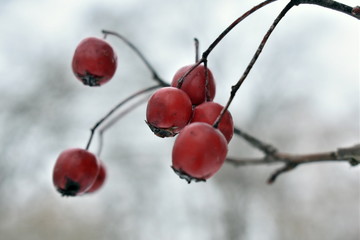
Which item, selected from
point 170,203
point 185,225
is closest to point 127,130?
point 170,203

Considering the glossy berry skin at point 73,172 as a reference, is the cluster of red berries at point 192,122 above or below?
above

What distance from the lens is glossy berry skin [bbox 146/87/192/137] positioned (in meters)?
0.85

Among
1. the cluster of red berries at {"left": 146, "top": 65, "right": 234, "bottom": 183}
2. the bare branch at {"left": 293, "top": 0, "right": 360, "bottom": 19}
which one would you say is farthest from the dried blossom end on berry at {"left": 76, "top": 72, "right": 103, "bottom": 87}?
the bare branch at {"left": 293, "top": 0, "right": 360, "bottom": 19}

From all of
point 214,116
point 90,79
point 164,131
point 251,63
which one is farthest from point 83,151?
point 251,63

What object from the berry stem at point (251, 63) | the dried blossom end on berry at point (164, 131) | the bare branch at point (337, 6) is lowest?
the dried blossom end on berry at point (164, 131)

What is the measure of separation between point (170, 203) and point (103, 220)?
2.11 m

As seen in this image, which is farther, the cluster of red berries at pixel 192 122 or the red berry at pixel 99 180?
the red berry at pixel 99 180

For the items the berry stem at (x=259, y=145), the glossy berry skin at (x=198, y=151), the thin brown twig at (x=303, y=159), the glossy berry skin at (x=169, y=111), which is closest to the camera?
the glossy berry skin at (x=198, y=151)

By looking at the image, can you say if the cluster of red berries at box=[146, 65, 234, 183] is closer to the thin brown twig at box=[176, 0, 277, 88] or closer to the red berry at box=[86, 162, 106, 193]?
the thin brown twig at box=[176, 0, 277, 88]

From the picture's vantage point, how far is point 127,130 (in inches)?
417

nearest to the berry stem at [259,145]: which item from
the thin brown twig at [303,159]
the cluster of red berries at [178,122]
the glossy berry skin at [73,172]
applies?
the thin brown twig at [303,159]

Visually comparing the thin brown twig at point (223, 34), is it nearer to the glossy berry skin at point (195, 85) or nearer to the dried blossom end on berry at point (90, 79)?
the glossy berry skin at point (195, 85)

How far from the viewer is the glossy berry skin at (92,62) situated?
1.20 meters

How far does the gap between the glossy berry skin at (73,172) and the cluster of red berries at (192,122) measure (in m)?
0.41
